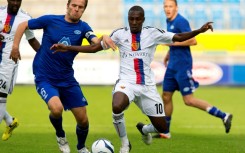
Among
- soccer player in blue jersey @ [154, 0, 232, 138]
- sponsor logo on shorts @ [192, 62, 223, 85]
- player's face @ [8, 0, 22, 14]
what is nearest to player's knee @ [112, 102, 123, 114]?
player's face @ [8, 0, 22, 14]

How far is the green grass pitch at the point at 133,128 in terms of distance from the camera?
10746 mm

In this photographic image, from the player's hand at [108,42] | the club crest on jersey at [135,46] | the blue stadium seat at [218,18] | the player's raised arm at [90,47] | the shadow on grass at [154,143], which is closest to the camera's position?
the player's raised arm at [90,47]

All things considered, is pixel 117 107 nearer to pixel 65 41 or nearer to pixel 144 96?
pixel 144 96

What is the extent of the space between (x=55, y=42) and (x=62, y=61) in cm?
28

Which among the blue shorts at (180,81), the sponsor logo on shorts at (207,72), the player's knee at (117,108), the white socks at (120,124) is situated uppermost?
the player's knee at (117,108)

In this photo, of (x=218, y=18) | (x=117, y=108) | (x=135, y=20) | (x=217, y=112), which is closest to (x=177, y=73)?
(x=217, y=112)

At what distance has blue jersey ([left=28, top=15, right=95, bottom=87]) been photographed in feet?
31.6

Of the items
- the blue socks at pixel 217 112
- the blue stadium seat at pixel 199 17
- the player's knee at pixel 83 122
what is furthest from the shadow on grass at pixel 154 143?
the blue stadium seat at pixel 199 17

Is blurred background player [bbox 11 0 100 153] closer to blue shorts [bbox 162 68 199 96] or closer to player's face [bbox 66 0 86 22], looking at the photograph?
player's face [bbox 66 0 86 22]

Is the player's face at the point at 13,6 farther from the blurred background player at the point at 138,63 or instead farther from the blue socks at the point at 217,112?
the blue socks at the point at 217,112

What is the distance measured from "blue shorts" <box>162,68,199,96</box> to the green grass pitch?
0.82 metres

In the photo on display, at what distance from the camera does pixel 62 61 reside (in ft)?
31.7

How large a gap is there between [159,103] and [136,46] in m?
0.87

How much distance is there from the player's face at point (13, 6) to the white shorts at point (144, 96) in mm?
2092
